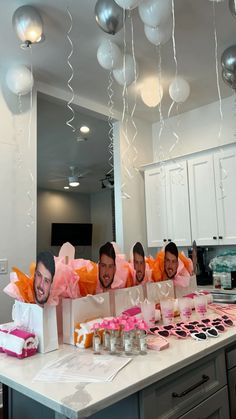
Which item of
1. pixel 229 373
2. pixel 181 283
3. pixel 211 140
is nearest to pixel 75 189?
pixel 211 140

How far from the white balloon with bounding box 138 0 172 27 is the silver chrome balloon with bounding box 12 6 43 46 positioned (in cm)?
70

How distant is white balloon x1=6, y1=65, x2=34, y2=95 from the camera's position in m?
2.72

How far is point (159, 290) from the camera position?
Answer: 1692mm

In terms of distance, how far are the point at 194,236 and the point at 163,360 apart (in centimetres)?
255

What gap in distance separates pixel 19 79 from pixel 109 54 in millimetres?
784

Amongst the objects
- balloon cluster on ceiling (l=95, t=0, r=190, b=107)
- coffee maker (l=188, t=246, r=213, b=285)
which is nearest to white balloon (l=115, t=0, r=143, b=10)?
balloon cluster on ceiling (l=95, t=0, r=190, b=107)

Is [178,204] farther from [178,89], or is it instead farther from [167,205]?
[178,89]

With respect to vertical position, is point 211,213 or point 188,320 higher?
point 211,213

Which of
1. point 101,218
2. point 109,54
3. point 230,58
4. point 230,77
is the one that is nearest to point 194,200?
point 230,77

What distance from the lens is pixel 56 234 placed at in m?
8.17

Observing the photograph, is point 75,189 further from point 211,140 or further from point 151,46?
point 151,46

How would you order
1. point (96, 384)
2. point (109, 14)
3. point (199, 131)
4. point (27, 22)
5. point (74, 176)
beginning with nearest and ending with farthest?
1. point (96, 384)
2. point (109, 14)
3. point (27, 22)
4. point (199, 131)
5. point (74, 176)

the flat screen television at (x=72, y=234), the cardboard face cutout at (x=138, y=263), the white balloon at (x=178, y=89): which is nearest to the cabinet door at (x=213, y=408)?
the cardboard face cutout at (x=138, y=263)

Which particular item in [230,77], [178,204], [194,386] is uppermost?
[230,77]
